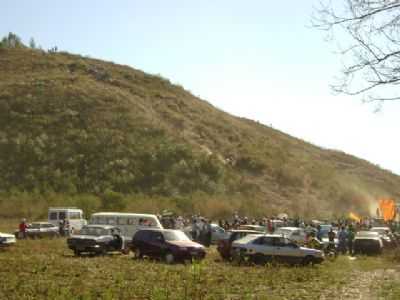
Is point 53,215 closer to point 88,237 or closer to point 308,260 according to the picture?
point 88,237

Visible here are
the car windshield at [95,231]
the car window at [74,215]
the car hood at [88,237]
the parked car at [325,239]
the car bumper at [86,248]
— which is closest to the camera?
the car bumper at [86,248]

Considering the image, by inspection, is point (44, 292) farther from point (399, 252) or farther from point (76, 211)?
point (76, 211)

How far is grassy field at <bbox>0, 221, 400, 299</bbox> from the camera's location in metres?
14.5

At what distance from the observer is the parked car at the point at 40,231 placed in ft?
110

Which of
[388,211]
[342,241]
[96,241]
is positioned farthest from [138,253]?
[388,211]

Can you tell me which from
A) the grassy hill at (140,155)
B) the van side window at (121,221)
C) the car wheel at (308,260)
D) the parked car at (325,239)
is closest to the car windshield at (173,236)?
the car wheel at (308,260)

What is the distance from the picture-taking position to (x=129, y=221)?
3219cm

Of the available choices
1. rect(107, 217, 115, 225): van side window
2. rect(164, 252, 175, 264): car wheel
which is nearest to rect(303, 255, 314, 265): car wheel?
rect(164, 252, 175, 264): car wheel

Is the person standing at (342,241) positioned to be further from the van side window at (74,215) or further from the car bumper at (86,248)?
the van side window at (74,215)

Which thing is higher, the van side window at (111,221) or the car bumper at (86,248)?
the van side window at (111,221)

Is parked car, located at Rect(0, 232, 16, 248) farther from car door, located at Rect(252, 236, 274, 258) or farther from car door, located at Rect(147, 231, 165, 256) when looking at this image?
car door, located at Rect(252, 236, 274, 258)

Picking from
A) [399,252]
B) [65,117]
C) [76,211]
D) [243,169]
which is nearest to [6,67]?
[65,117]

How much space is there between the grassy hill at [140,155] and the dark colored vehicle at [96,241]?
60.4 ft

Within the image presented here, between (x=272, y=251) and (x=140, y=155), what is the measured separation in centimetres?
3676
